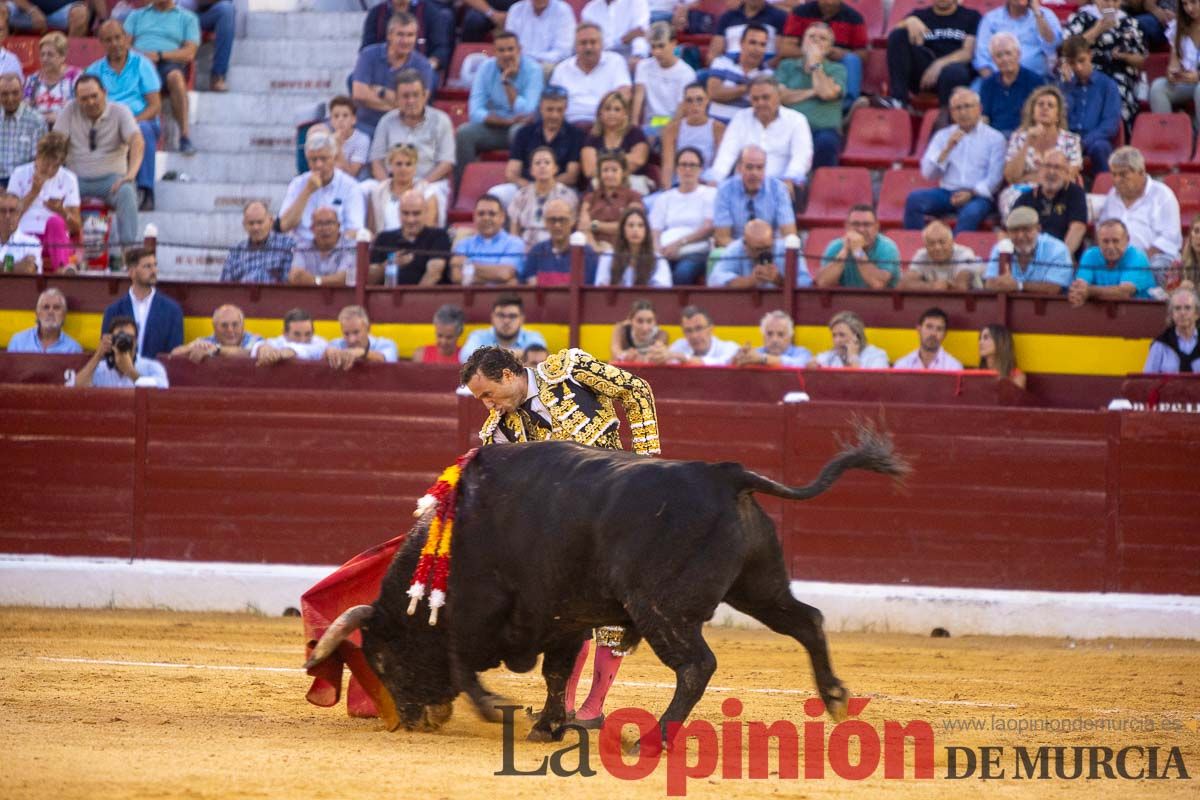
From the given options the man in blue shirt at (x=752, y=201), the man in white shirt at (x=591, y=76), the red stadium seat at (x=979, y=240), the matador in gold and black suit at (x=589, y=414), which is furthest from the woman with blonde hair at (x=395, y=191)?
the matador in gold and black suit at (x=589, y=414)

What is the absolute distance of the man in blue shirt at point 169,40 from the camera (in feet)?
39.2

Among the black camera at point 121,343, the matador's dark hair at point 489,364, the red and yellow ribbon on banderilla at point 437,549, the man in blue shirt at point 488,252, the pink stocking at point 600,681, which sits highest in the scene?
the man in blue shirt at point 488,252

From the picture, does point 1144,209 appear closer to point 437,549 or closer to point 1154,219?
point 1154,219

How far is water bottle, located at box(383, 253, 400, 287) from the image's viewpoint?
959cm

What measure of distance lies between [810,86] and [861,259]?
7.11 ft

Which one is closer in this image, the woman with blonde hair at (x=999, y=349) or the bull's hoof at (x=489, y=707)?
the bull's hoof at (x=489, y=707)

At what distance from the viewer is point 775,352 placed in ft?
28.8

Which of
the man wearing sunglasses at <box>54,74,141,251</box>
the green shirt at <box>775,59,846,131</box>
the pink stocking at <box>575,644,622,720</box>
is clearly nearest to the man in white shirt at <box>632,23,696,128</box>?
the green shirt at <box>775,59,846,131</box>

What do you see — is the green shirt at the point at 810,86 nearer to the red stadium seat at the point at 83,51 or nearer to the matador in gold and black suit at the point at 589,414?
the red stadium seat at the point at 83,51

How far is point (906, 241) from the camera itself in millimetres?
9773

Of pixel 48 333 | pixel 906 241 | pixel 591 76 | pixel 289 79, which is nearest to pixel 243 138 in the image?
pixel 289 79

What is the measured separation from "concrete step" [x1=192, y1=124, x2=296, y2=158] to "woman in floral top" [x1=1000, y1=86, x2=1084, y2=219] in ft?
17.9

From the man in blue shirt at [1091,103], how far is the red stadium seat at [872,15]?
1.82 metres

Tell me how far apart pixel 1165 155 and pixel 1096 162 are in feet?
1.66
